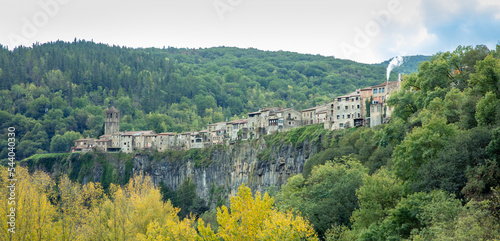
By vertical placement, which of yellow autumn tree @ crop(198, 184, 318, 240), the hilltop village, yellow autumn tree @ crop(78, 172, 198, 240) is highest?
the hilltop village

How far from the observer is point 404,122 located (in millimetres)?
66500

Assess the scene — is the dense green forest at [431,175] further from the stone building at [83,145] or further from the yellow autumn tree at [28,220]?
the stone building at [83,145]

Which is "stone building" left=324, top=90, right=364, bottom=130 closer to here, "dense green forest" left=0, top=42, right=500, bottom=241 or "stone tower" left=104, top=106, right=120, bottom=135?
"dense green forest" left=0, top=42, right=500, bottom=241

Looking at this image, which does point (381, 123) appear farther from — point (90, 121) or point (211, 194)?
point (90, 121)

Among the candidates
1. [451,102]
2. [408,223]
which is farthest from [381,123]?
[408,223]

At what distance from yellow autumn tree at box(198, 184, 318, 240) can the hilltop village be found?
52.0 m

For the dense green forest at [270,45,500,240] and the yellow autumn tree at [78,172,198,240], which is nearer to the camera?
the dense green forest at [270,45,500,240]

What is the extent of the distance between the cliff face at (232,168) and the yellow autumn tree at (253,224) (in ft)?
191

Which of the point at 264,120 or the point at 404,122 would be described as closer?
the point at 404,122

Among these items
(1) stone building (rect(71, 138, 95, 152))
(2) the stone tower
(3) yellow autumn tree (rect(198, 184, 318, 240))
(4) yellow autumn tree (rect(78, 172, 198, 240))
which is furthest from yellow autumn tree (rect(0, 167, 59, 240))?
(2) the stone tower

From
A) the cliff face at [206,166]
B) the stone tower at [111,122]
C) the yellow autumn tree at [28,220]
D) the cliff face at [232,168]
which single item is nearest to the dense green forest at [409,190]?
the yellow autumn tree at [28,220]

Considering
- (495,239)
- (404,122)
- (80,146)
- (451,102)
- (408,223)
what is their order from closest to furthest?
(495,239), (408,223), (451,102), (404,122), (80,146)

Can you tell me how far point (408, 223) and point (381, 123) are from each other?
49240 millimetres

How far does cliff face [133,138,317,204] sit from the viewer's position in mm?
104250
